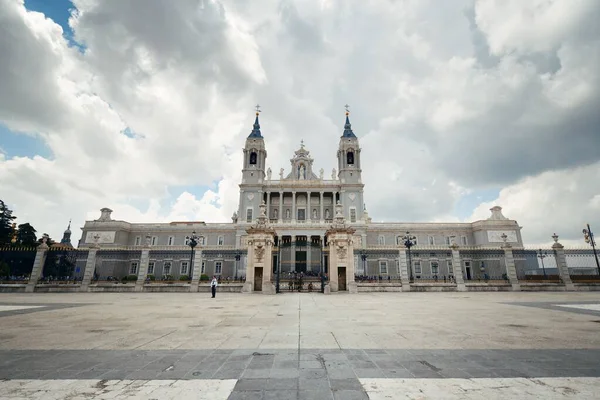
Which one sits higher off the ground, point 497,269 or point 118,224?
point 118,224

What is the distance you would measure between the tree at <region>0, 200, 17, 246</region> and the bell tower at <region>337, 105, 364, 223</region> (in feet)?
151

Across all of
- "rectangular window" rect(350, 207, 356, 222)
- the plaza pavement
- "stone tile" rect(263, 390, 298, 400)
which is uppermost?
"rectangular window" rect(350, 207, 356, 222)

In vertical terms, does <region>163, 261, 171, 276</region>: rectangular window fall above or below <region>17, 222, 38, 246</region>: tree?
below

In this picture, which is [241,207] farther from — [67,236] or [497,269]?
[67,236]

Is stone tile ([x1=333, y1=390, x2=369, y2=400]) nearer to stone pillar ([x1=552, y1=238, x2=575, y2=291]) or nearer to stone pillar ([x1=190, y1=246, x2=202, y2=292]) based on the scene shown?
stone pillar ([x1=190, y1=246, x2=202, y2=292])

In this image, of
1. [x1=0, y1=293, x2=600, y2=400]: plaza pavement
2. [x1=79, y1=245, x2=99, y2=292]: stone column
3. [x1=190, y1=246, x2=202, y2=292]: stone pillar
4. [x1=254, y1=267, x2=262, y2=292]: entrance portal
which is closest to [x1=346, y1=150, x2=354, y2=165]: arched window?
[x1=254, y1=267, x2=262, y2=292]: entrance portal

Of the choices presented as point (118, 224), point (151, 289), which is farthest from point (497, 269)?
point (118, 224)

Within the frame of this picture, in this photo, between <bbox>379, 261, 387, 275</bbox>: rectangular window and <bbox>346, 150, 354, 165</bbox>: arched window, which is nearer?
<bbox>379, 261, 387, 275</bbox>: rectangular window

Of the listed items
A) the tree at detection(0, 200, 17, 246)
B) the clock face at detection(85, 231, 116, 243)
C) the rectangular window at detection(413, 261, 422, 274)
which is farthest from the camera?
the clock face at detection(85, 231, 116, 243)

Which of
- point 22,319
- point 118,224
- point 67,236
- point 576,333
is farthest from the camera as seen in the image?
point 67,236

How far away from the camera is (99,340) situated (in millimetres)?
6082

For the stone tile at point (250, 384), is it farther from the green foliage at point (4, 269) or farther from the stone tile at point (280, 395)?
the green foliage at point (4, 269)

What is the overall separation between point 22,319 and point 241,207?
4401 cm

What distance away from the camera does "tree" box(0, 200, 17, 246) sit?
1317 inches
